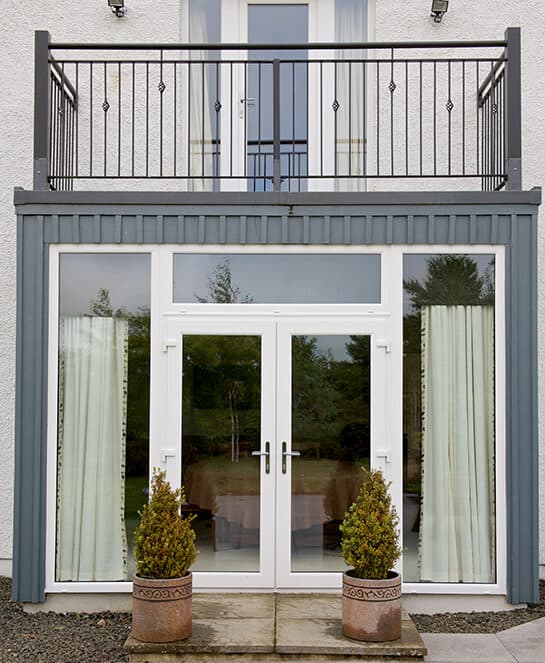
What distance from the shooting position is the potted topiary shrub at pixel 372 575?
5145mm

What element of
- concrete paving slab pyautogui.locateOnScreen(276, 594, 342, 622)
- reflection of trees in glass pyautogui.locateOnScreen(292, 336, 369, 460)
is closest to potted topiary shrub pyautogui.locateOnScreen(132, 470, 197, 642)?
concrete paving slab pyautogui.locateOnScreen(276, 594, 342, 622)

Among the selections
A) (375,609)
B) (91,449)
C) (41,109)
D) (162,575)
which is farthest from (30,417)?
(375,609)

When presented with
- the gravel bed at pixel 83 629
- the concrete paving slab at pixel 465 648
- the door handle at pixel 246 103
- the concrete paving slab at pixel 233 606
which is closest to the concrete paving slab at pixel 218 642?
the concrete paving slab at pixel 233 606

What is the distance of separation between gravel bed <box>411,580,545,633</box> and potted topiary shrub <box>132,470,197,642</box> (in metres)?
1.75

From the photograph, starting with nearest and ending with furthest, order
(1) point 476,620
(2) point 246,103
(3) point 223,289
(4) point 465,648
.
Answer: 1. (4) point 465,648
2. (1) point 476,620
3. (3) point 223,289
4. (2) point 246,103

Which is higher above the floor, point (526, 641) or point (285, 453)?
point (285, 453)

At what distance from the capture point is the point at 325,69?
24.9ft

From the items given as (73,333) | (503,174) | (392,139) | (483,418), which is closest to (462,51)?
(392,139)

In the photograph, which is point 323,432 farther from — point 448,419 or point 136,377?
point 136,377

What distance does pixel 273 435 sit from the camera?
6.21m

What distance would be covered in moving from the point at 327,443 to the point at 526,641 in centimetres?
188

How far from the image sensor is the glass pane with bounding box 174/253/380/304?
6.27 meters

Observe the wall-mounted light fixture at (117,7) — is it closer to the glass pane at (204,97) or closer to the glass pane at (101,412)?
the glass pane at (204,97)

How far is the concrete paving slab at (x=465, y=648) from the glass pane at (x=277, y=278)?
2406mm
